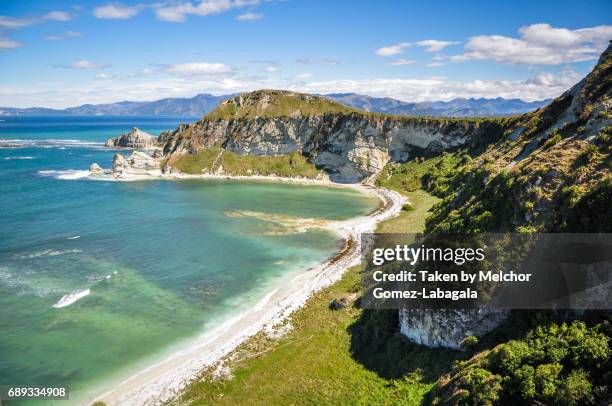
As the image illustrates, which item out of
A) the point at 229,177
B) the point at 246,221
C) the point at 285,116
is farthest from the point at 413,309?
the point at 285,116

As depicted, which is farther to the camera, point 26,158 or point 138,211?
point 26,158

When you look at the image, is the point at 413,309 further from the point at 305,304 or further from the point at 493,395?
the point at 305,304

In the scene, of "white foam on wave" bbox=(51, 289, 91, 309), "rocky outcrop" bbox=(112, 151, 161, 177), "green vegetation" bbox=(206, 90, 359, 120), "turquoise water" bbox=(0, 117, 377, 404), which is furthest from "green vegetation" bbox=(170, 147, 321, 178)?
"white foam on wave" bbox=(51, 289, 91, 309)

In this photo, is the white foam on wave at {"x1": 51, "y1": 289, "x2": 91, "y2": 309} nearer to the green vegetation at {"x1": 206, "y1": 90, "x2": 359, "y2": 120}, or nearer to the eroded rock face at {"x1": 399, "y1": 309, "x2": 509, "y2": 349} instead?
the eroded rock face at {"x1": 399, "y1": 309, "x2": 509, "y2": 349}

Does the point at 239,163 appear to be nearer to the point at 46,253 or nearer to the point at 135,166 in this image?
the point at 135,166

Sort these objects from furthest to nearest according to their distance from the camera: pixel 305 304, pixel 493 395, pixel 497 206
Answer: pixel 305 304 < pixel 497 206 < pixel 493 395

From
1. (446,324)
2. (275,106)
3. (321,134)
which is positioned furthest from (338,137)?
(446,324)

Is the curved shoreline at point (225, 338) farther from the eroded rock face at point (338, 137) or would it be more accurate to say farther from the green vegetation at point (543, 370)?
the eroded rock face at point (338, 137)
